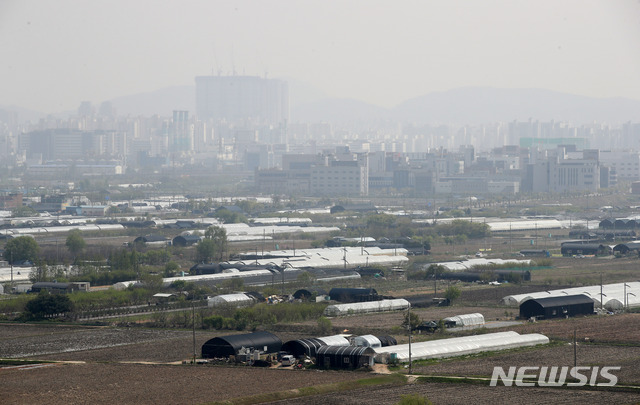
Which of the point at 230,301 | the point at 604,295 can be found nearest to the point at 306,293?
the point at 230,301

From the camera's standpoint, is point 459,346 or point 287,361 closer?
point 287,361

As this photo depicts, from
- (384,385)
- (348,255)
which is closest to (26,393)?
(384,385)

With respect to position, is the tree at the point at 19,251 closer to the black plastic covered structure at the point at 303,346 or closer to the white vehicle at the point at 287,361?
the black plastic covered structure at the point at 303,346

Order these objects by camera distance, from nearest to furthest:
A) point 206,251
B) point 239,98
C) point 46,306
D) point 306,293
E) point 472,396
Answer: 1. point 472,396
2. point 46,306
3. point 306,293
4. point 206,251
5. point 239,98

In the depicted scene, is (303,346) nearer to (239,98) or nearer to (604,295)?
(604,295)

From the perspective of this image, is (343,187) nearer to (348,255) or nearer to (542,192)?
(542,192)

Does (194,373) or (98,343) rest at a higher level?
(194,373)
